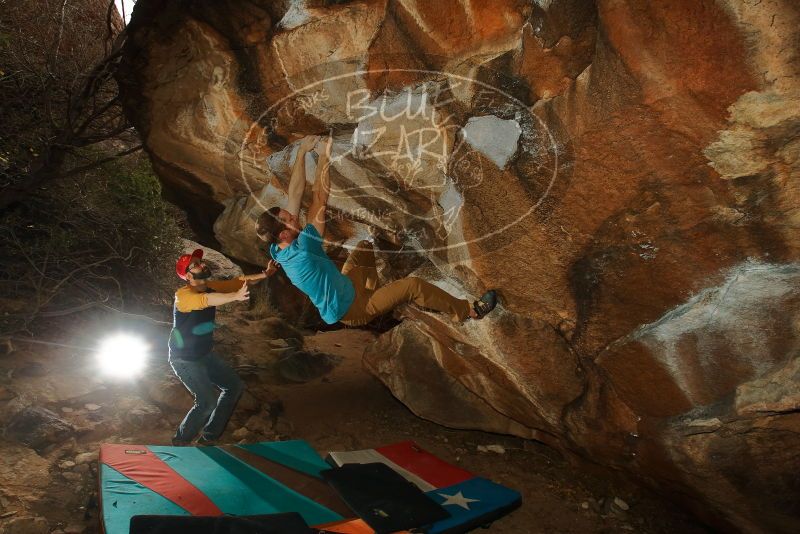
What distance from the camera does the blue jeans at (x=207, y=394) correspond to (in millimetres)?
4523

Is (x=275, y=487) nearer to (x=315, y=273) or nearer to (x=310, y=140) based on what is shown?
(x=315, y=273)

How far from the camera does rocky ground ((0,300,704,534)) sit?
3.87 meters

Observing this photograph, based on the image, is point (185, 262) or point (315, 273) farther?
point (185, 262)

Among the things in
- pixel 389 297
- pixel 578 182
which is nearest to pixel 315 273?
pixel 389 297

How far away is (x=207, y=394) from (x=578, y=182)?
379cm

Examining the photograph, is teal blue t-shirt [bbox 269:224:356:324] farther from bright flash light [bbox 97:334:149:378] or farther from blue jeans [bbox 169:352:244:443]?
bright flash light [bbox 97:334:149:378]

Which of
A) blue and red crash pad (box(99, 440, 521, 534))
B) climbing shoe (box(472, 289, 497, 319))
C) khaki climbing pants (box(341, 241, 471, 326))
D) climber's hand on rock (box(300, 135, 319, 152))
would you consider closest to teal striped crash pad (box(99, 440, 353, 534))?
blue and red crash pad (box(99, 440, 521, 534))

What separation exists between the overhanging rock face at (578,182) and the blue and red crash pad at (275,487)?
1.17 meters

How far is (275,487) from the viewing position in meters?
3.98

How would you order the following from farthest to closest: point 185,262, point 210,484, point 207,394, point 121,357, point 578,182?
1. point 121,357
2. point 207,394
3. point 185,262
4. point 210,484
5. point 578,182

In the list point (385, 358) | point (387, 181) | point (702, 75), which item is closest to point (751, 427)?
point (702, 75)

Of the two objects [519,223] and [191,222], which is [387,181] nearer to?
[519,223]

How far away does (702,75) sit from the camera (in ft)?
8.23

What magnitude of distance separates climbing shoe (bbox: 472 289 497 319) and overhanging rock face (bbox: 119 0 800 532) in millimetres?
88
